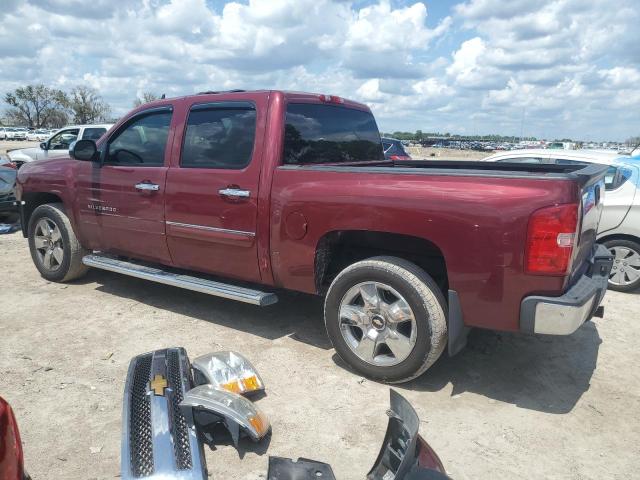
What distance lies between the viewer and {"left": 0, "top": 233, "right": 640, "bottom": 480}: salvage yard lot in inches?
112

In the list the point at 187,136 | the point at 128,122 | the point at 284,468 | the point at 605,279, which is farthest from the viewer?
the point at 128,122

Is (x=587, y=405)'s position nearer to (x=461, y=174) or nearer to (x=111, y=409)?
(x=461, y=174)

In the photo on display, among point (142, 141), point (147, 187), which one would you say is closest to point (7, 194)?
point (142, 141)

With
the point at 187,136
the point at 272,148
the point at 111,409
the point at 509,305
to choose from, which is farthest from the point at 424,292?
the point at 187,136

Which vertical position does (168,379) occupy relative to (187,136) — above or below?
below

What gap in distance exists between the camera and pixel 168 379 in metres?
3.24

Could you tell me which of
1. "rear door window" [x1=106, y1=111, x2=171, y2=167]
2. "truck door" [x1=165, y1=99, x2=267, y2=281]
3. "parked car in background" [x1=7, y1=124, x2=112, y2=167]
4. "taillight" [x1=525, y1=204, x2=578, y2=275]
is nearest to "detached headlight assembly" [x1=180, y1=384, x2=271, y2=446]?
"truck door" [x1=165, y1=99, x2=267, y2=281]

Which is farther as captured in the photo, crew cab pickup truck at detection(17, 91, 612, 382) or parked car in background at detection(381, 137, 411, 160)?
parked car in background at detection(381, 137, 411, 160)

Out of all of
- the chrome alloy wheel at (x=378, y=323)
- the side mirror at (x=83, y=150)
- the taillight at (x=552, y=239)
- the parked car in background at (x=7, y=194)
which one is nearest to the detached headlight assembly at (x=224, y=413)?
the chrome alloy wheel at (x=378, y=323)

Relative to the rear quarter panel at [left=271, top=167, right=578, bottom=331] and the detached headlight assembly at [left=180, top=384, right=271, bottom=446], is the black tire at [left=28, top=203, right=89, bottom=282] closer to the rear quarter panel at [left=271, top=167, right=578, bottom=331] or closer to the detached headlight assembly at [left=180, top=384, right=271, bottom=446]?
the rear quarter panel at [left=271, top=167, right=578, bottom=331]

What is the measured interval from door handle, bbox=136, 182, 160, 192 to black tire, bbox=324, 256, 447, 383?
189cm

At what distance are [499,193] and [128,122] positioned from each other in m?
3.53

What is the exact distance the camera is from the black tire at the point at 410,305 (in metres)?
3.29

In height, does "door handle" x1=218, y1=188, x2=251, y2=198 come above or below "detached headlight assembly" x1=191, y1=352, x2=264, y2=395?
above
